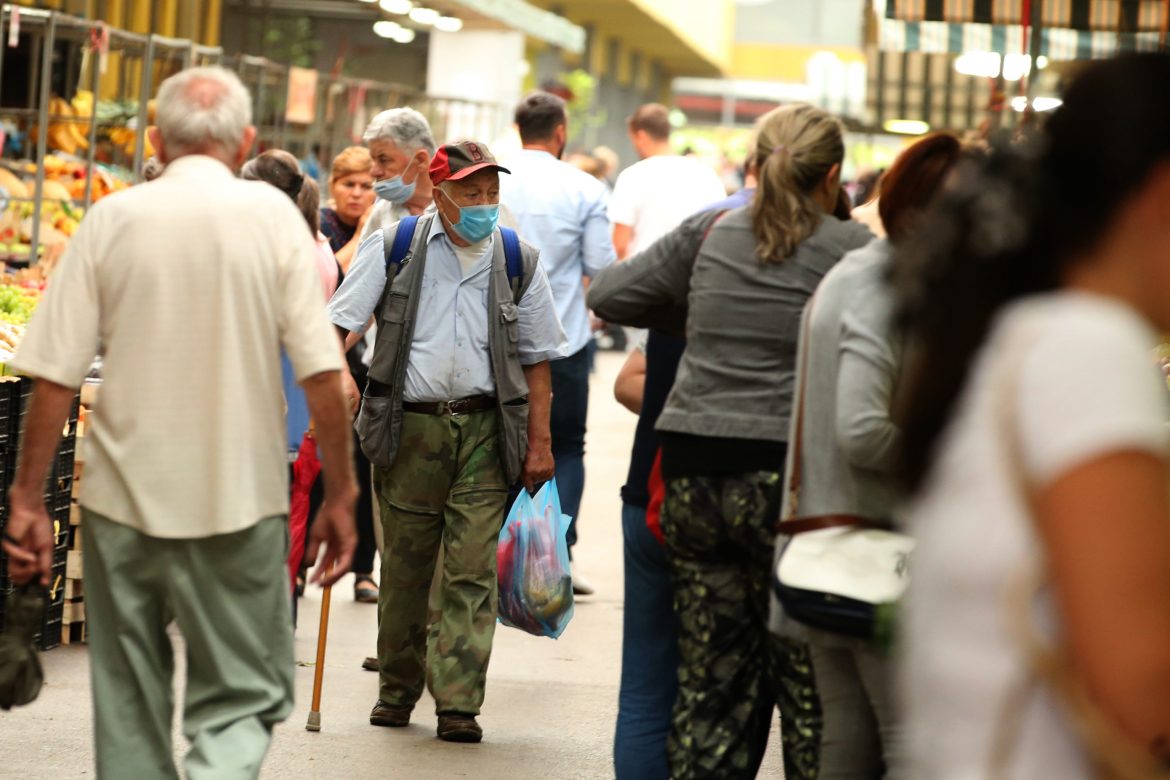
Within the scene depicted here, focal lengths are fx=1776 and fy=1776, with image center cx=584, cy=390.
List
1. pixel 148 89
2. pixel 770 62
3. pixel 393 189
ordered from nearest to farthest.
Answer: pixel 393 189
pixel 148 89
pixel 770 62

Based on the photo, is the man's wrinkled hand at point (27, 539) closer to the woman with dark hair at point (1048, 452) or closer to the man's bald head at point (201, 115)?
the man's bald head at point (201, 115)

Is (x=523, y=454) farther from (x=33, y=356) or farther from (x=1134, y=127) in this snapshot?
(x=1134, y=127)

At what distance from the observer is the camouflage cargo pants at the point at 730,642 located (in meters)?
4.13

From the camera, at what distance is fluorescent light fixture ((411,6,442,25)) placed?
20.4 metres

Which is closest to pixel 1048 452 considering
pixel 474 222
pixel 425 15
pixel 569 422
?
pixel 474 222

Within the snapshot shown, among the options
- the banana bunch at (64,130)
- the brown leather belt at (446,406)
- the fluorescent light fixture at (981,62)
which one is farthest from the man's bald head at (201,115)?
the fluorescent light fixture at (981,62)

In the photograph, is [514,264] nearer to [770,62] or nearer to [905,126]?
[905,126]

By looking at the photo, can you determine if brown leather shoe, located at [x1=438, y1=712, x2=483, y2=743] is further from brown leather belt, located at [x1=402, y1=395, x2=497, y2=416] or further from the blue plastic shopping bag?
brown leather belt, located at [x1=402, y1=395, x2=497, y2=416]

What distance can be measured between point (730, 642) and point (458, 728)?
1.99m

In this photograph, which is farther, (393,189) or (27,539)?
(393,189)

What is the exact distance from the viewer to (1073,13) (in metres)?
9.55

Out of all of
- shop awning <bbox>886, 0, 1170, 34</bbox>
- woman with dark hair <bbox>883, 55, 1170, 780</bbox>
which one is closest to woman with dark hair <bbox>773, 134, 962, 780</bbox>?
woman with dark hair <bbox>883, 55, 1170, 780</bbox>

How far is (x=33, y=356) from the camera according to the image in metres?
3.94

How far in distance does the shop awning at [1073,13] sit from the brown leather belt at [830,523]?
20.6ft
